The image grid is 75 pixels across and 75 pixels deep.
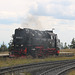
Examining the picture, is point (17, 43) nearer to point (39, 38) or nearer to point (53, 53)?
point (39, 38)

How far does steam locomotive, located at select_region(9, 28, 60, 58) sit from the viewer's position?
25.1 meters

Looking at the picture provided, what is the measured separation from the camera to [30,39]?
25.6m

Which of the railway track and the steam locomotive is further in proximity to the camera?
the steam locomotive

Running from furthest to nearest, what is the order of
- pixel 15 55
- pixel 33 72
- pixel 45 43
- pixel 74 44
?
pixel 74 44 < pixel 45 43 < pixel 15 55 < pixel 33 72

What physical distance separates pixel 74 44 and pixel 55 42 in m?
58.4

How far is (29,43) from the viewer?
84.0ft

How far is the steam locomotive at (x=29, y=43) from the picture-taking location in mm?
25084

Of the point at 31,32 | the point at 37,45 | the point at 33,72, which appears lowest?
the point at 33,72

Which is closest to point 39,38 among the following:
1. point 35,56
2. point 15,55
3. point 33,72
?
point 35,56

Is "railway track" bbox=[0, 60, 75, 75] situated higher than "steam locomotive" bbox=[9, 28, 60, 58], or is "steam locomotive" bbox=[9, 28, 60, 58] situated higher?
"steam locomotive" bbox=[9, 28, 60, 58]

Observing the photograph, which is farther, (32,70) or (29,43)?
(29,43)

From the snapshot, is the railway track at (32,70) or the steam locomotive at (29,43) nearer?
the railway track at (32,70)

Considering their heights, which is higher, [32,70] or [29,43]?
[29,43]

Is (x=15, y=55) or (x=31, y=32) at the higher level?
(x=31, y=32)
